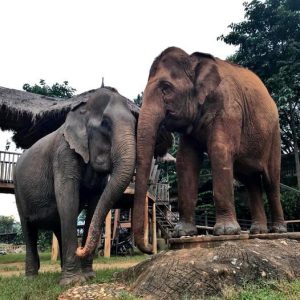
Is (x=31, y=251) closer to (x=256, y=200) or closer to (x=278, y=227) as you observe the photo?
(x=256, y=200)

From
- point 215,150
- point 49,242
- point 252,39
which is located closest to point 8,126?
point 215,150

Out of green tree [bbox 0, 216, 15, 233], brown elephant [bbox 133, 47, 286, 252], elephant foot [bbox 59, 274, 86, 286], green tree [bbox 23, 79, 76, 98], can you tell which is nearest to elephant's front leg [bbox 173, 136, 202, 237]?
brown elephant [bbox 133, 47, 286, 252]

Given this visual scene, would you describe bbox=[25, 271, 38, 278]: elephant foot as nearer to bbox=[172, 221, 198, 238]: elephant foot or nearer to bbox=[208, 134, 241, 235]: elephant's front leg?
bbox=[172, 221, 198, 238]: elephant foot

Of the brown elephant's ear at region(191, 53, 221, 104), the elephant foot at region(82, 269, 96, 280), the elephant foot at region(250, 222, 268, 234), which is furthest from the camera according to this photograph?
→ the elephant foot at region(250, 222, 268, 234)

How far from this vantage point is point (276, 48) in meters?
21.5

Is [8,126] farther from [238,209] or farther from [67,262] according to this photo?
[238,209]

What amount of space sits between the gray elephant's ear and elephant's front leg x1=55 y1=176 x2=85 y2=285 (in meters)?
0.46

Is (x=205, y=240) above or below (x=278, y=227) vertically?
below

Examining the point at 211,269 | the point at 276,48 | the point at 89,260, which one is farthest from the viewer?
the point at 276,48

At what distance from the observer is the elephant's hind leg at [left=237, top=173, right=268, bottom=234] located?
6.44 metres

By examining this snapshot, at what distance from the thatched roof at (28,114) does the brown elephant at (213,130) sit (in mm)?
7121

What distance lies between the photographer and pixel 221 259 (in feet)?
14.5

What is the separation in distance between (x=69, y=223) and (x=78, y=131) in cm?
131

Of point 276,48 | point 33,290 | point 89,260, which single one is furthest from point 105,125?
point 276,48
